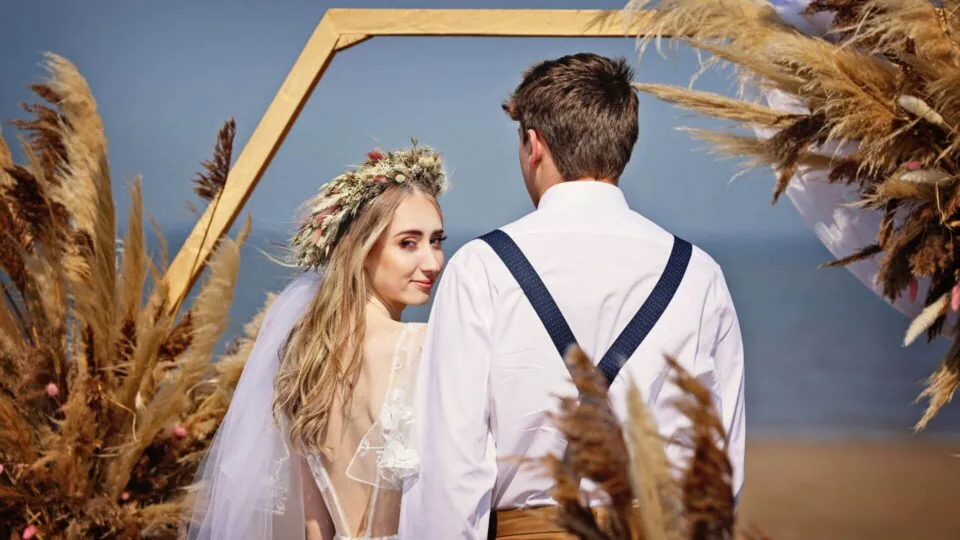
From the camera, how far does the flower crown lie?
285 centimetres

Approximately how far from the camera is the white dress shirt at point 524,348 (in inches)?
87.4

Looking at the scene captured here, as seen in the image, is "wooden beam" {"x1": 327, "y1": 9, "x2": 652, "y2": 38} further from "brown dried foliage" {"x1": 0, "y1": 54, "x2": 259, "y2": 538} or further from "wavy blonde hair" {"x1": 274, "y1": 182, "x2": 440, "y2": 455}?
"wavy blonde hair" {"x1": 274, "y1": 182, "x2": 440, "y2": 455}

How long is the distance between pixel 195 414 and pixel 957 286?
73.9 inches

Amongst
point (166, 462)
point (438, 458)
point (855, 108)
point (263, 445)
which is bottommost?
point (166, 462)

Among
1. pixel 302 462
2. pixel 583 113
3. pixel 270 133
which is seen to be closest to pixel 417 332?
pixel 302 462

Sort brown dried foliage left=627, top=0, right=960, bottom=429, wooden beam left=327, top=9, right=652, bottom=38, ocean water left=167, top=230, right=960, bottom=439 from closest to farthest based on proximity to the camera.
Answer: brown dried foliage left=627, top=0, right=960, bottom=429 → wooden beam left=327, top=9, right=652, bottom=38 → ocean water left=167, top=230, right=960, bottom=439

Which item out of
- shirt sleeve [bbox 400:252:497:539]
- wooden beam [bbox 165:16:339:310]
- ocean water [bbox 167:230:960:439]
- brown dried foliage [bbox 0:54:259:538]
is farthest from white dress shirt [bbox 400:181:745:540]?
ocean water [bbox 167:230:960:439]

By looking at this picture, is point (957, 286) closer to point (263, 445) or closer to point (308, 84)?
point (263, 445)

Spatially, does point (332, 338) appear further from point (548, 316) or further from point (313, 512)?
point (548, 316)

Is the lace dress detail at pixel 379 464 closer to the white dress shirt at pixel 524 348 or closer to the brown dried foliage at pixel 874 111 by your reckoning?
the white dress shirt at pixel 524 348

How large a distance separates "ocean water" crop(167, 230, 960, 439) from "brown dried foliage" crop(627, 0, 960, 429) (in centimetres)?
671

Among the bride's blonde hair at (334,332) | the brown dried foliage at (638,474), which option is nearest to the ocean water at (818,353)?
the bride's blonde hair at (334,332)

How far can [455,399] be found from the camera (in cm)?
223

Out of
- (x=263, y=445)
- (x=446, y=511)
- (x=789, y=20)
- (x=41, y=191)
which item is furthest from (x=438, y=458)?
(x=41, y=191)
